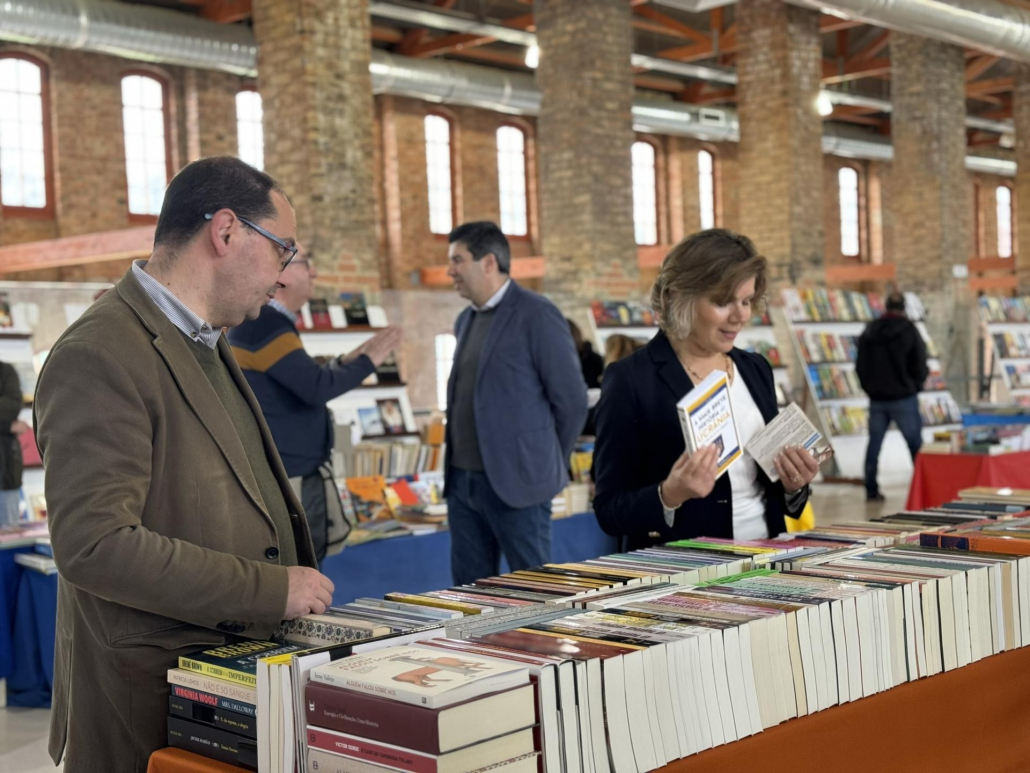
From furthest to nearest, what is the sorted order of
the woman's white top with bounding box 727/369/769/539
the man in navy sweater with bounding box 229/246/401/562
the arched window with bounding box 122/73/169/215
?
the arched window with bounding box 122/73/169/215
the man in navy sweater with bounding box 229/246/401/562
the woman's white top with bounding box 727/369/769/539

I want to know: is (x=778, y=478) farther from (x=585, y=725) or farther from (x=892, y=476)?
(x=892, y=476)

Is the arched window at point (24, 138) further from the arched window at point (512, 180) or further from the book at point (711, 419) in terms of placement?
the book at point (711, 419)

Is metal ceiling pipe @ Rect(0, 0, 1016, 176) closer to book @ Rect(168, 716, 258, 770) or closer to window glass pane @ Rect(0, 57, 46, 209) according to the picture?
window glass pane @ Rect(0, 57, 46, 209)

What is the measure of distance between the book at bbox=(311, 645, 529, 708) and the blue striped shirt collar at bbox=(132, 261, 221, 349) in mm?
685

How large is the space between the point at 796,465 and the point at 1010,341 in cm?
1110

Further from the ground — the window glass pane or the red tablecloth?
the window glass pane

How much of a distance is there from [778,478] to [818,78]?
12250 millimetres

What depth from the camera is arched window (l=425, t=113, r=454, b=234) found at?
1795 cm

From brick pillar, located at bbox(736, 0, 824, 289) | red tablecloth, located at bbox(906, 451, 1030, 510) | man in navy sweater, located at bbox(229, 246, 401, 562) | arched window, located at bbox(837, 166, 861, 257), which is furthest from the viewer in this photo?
arched window, located at bbox(837, 166, 861, 257)

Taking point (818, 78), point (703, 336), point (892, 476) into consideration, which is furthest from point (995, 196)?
point (703, 336)

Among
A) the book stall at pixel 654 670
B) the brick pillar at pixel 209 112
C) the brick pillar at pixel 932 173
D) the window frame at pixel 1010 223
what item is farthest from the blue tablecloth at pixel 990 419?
the window frame at pixel 1010 223

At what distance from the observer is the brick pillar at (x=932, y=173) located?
1612cm

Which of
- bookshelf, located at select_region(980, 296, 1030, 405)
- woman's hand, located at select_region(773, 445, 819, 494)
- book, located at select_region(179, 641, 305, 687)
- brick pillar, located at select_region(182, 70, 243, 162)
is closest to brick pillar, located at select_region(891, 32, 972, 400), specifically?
bookshelf, located at select_region(980, 296, 1030, 405)

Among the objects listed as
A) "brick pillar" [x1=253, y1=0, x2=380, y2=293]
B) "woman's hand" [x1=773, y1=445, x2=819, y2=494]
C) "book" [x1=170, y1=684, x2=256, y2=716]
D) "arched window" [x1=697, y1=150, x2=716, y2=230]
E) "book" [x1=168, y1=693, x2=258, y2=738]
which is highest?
"arched window" [x1=697, y1=150, x2=716, y2=230]
